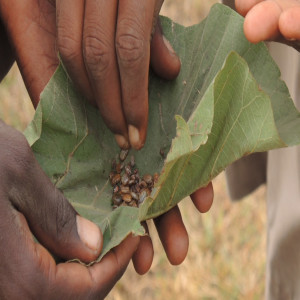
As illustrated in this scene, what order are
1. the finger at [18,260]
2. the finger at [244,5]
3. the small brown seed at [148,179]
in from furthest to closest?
the small brown seed at [148,179] → the finger at [244,5] → the finger at [18,260]

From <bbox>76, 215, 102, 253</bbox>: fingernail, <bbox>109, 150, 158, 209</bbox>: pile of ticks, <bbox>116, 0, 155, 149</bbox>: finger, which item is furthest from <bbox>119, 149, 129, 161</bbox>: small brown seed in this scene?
<bbox>76, 215, 102, 253</bbox>: fingernail

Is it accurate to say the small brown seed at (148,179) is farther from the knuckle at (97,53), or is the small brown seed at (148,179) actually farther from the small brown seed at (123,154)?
the knuckle at (97,53)

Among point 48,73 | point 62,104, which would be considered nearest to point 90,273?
point 62,104

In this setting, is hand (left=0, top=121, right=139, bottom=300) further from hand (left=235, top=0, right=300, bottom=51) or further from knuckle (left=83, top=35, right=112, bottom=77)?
hand (left=235, top=0, right=300, bottom=51)

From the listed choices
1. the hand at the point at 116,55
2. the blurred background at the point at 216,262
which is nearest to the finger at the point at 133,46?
the hand at the point at 116,55

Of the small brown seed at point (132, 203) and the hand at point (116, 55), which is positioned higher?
the hand at point (116, 55)

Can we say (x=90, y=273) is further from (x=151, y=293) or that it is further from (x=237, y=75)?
(x=151, y=293)
